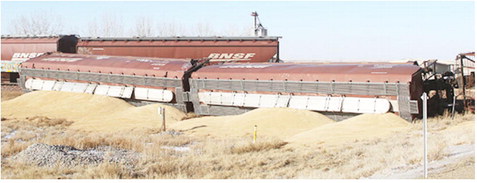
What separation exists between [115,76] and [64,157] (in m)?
16.8

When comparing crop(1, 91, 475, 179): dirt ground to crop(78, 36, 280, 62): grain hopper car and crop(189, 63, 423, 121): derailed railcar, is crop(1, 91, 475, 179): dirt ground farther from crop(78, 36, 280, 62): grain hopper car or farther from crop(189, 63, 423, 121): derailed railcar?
crop(78, 36, 280, 62): grain hopper car

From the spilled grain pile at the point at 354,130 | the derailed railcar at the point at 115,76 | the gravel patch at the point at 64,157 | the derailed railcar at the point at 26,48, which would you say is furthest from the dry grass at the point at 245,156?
the derailed railcar at the point at 26,48

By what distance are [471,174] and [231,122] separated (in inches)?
544

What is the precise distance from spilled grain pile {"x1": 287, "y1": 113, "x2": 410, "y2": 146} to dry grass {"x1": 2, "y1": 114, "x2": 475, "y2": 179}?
27.4 inches

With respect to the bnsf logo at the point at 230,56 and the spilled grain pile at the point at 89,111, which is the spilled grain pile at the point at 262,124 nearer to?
the spilled grain pile at the point at 89,111

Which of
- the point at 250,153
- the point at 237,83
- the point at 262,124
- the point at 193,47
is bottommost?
the point at 250,153

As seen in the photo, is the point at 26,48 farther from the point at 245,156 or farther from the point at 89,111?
the point at 245,156

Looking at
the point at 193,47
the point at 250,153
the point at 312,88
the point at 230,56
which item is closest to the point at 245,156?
the point at 250,153

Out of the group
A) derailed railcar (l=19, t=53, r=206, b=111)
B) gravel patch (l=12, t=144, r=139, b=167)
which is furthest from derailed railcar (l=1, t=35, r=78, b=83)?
gravel patch (l=12, t=144, r=139, b=167)

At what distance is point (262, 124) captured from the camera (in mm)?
23422

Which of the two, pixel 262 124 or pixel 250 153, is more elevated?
pixel 262 124

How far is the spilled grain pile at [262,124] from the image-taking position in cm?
2258

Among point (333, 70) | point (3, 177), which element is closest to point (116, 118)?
point (333, 70)

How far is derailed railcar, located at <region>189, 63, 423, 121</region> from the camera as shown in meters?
22.9
